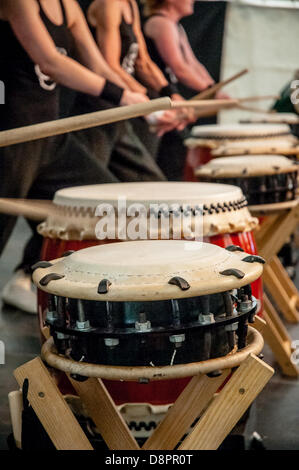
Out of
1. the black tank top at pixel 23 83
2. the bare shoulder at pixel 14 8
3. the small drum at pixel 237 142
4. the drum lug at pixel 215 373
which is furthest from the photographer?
the small drum at pixel 237 142

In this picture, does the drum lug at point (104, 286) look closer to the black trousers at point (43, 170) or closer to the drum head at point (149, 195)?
the drum head at point (149, 195)

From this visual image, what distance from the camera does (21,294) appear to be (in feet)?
11.2

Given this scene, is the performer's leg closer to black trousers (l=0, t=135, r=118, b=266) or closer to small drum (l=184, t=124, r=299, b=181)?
small drum (l=184, t=124, r=299, b=181)

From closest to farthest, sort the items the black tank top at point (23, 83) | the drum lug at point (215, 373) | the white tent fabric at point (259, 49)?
the drum lug at point (215, 373), the black tank top at point (23, 83), the white tent fabric at point (259, 49)

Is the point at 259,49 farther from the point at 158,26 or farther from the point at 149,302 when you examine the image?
the point at 149,302

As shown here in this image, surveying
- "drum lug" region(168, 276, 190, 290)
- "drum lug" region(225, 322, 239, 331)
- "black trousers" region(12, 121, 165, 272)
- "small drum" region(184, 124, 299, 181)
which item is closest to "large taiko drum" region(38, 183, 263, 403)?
"drum lug" region(225, 322, 239, 331)

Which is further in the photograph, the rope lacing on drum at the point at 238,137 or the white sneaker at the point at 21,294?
the rope lacing on drum at the point at 238,137

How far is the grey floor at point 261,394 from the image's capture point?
214 cm

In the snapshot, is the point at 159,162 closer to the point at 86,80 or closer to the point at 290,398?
the point at 86,80

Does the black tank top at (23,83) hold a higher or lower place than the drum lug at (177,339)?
higher

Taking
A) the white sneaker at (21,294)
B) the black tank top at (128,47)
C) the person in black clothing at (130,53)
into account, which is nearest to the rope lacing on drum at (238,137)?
the person in black clothing at (130,53)

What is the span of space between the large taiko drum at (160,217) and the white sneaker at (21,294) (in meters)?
1.21

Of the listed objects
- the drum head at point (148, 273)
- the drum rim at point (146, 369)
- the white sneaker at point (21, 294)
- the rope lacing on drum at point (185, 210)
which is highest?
the drum head at point (148, 273)

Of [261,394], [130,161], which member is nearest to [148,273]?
[261,394]
